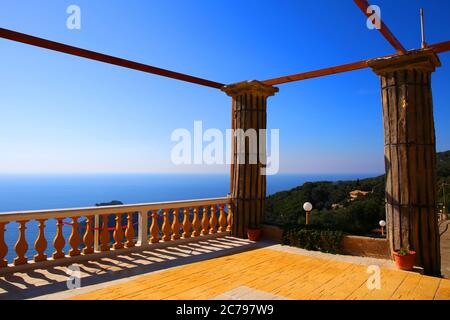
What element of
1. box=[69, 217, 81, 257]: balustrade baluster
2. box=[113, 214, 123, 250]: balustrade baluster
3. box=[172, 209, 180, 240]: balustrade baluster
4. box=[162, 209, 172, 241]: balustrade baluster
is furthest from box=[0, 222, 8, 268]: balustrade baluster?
box=[172, 209, 180, 240]: balustrade baluster

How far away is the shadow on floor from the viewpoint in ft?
10.7

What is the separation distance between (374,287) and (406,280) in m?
0.59

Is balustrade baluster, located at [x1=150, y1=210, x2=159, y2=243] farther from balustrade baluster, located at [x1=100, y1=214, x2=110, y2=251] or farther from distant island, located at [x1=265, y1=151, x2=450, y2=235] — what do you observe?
distant island, located at [x1=265, y1=151, x2=450, y2=235]

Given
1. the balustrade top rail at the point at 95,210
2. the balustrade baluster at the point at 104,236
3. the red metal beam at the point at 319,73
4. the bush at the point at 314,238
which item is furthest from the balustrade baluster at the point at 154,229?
the red metal beam at the point at 319,73

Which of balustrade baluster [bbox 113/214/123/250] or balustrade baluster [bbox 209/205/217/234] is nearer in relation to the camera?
balustrade baluster [bbox 113/214/123/250]

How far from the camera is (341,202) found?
90.8 feet

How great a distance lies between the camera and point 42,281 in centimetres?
347

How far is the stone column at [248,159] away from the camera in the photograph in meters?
6.07

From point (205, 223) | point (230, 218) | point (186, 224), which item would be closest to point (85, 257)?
point (186, 224)

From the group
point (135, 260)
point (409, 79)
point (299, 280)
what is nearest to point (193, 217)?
point (135, 260)

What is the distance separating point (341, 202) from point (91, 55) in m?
27.4

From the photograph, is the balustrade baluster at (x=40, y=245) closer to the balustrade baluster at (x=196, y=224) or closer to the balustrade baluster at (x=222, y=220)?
the balustrade baluster at (x=196, y=224)

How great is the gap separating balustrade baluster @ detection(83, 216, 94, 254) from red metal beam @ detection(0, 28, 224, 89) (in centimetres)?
247

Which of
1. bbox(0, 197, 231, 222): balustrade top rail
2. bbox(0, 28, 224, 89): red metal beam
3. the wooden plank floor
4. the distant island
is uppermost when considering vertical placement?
bbox(0, 28, 224, 89): red metal beam
